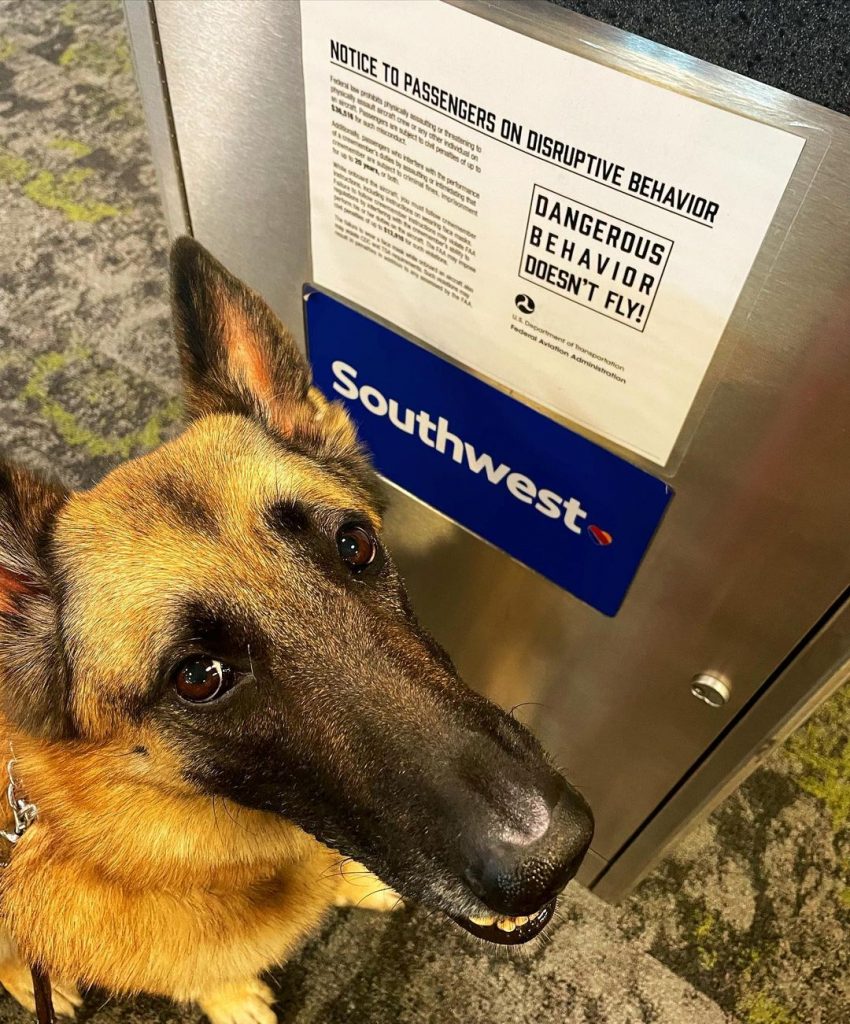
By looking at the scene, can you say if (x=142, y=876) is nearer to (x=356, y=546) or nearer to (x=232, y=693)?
(x=232, y=693)

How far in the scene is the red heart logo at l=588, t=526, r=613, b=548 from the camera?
1046 millimetres

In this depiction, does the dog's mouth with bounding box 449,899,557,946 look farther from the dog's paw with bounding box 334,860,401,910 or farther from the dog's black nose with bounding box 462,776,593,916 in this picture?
the dog's paw with bounding box 334,860,401,910

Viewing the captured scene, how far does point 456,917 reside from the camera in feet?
2.76

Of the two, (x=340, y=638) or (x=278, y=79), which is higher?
(x=278, y=79)

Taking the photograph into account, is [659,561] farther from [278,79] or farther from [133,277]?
[133,277]

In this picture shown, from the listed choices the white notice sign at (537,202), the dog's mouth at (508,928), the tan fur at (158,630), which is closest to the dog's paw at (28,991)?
the tan fur at (158,630)

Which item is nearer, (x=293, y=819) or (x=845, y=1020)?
(x=293, y=819)

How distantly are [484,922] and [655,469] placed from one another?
0.54 metres

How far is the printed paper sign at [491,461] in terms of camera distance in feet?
3.25

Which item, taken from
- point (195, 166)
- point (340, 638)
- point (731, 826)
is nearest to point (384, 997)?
point (731, 826)

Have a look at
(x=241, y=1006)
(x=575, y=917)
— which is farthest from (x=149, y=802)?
(x=575, y=917)

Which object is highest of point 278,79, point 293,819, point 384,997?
point 278,79

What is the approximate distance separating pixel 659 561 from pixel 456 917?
0.49m

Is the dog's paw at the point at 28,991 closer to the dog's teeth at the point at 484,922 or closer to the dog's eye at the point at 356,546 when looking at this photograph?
the dog's teeth at the point at 484,922
